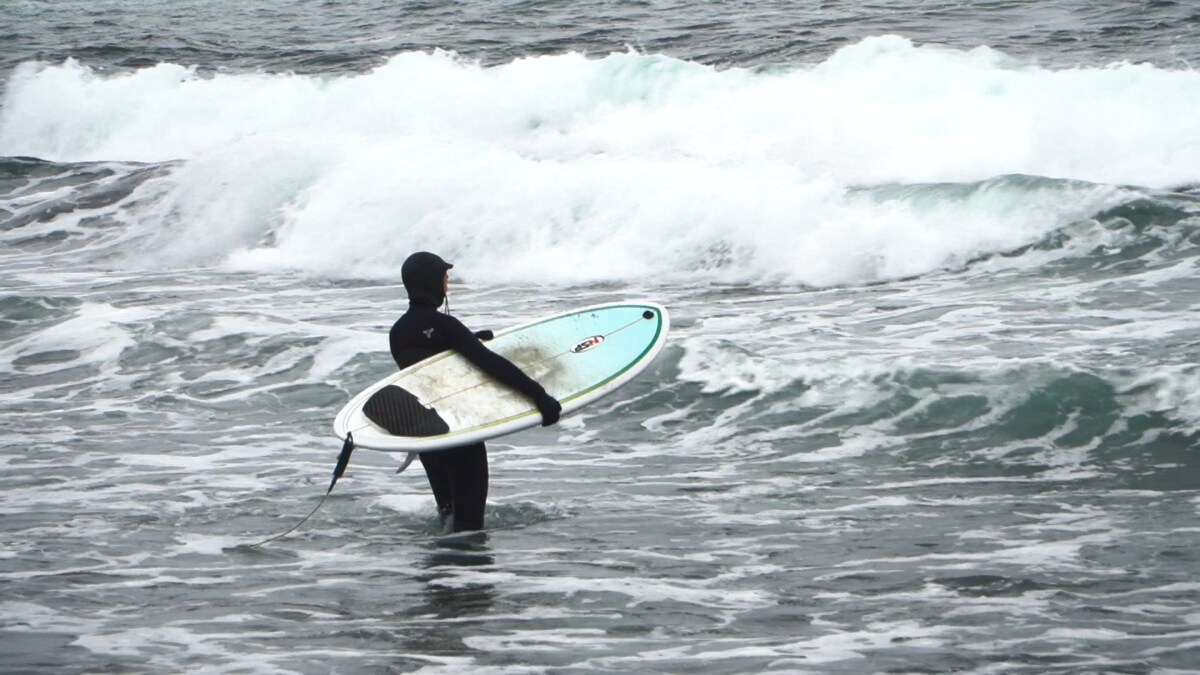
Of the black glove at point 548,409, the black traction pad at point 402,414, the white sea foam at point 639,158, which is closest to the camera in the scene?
the black traction pad at point 402,414

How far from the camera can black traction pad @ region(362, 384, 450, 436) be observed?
5.83 m

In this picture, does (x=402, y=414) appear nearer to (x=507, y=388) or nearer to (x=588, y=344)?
(x=507, y=388)

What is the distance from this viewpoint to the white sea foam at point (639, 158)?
12453mm

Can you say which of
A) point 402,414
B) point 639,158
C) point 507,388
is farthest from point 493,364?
point 639,158

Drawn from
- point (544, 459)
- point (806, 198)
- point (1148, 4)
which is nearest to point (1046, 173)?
point (806, 198)

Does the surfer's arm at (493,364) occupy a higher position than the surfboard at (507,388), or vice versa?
the surfer's arm at (493,364)

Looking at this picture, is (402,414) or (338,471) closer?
(338,471)

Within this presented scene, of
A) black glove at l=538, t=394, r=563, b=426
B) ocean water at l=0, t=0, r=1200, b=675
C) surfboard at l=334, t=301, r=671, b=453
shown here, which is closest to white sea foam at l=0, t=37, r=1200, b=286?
ocean water at l=0, t=0, r=1200, b=675

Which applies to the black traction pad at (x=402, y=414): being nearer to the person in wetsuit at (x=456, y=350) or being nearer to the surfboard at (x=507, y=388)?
the surfboard at (x=507, y=388)

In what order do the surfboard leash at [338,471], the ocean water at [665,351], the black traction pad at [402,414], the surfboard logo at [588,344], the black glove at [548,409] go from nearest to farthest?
the ocean water at [665,351]
the surfboard leash at [338,471]
the black traction pad at [402,414]
the black glove at [548,409]
the surfboard logo at [588,344]

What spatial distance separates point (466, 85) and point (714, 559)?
48.2 feet

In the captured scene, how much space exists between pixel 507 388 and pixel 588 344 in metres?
0.78

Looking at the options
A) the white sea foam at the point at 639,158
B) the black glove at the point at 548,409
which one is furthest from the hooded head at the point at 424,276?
the white sea foam at the point at 639,158

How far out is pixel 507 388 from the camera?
6.12m
